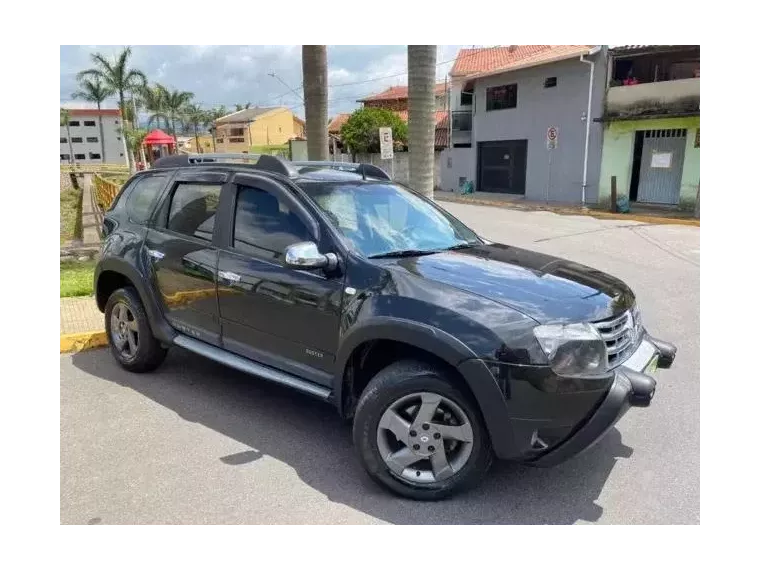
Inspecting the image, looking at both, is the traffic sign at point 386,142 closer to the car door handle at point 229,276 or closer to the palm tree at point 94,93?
the car door handle at point 229,276

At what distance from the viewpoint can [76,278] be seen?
313 inches

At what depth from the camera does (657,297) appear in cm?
729

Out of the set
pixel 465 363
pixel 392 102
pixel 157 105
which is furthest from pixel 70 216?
pixel 157 105

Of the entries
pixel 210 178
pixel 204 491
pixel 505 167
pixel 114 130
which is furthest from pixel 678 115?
pixel 114 130

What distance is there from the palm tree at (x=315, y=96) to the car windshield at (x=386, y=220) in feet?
18.3

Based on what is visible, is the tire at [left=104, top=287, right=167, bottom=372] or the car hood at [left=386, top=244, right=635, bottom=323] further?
→ the tire at [left=104, top=287, right=167, bottom=372]

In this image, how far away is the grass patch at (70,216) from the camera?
50.7ft

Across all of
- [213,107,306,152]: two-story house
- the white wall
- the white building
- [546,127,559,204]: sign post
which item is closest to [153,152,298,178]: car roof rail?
[546,127,559,204]: sign post

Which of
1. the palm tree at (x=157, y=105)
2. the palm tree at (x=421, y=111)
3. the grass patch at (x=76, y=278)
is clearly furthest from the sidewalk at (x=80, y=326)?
the palm tree at (x=157, y=105)

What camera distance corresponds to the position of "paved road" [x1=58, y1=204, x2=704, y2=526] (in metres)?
2.96

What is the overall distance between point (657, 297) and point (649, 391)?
197 inches

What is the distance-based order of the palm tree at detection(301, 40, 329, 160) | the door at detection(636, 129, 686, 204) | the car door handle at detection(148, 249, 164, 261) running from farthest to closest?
the door at detection(636, 129, 686, 204)
the palm tree at detection(301, 40, 329, 160)
the car door handle at detection(148, 249, 164, 261)

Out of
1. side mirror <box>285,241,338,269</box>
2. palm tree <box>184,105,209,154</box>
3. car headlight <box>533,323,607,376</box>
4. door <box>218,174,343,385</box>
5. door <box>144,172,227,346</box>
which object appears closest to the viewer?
car headlight <box>533,323,607,376</box>

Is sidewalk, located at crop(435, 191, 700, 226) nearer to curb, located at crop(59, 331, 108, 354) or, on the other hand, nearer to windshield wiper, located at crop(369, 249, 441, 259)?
windshield wiper, located at crop(369, 249, 441, 259)
